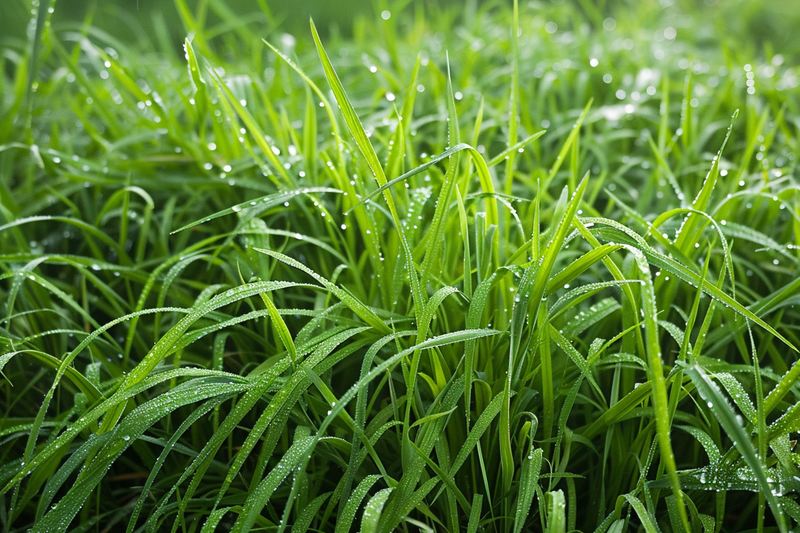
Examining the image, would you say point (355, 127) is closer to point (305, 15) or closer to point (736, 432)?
point (736, 432)

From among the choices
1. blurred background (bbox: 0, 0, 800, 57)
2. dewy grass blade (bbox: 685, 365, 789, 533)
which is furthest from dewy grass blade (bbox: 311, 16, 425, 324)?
blurred background (bbox: 0, 0, 800, 57)

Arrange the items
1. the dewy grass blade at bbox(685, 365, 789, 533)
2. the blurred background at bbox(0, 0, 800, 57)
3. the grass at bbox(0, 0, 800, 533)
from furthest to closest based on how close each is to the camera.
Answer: the blurred background at bbox(0, 0, 800, 57) < the grass at bbox(0, 0, 800, 533) < the dewy grass blade at bbox(685, 365, 789, 533)

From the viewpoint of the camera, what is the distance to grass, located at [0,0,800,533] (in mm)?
701

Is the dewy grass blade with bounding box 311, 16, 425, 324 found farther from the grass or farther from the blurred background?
the blurred background

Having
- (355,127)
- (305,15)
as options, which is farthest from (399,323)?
(305,15)

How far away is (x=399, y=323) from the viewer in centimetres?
85

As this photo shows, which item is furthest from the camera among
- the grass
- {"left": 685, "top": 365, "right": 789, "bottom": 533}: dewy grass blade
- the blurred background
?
the blurred background

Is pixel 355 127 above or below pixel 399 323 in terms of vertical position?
above

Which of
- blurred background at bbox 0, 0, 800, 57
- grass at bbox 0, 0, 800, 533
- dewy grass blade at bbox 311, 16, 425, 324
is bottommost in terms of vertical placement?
grass at bbox 0, 0, 800, 533

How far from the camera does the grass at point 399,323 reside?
0.70 m

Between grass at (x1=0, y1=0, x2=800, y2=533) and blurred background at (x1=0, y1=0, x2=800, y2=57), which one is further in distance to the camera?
blurred background at (x1=0, y1=0, x2=800, y2=57)

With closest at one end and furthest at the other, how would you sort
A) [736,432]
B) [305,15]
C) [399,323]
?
[736,432] → [399,323] → [305,15]

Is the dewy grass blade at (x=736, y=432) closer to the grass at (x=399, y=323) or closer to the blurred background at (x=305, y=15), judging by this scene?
the grass at (x=399, y=323)

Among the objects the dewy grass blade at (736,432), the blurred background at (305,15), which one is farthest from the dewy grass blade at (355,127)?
the blurred background at (305,15)
